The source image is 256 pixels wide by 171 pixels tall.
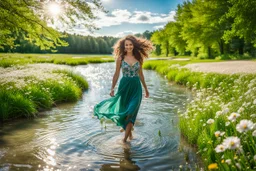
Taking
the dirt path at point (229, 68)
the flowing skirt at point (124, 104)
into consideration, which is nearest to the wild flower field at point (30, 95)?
the flowing skirt at point (124, 104)

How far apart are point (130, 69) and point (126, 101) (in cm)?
83

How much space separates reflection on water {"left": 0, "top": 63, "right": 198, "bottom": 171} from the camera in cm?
560

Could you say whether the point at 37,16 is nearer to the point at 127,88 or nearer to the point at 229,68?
the point at 127,88

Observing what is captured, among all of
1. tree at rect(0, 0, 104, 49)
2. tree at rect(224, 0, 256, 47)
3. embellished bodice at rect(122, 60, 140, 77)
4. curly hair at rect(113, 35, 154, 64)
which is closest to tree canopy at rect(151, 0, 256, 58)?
tree at rect(224, 0, 256, 47)

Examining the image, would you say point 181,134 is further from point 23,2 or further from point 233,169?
point 23,2

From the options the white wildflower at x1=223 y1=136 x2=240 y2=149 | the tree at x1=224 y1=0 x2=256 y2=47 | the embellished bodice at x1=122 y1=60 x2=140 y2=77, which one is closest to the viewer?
the white wildflower at x1=223 y1=136 x2=240 y2=149

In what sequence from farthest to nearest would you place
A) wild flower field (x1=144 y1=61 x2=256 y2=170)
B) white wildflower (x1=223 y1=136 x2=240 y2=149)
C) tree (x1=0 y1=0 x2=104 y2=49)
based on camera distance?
tree (x1=0 y1=0 x2=104 y2=49), wild flower field (x1=144 y1=61 x2=256 y2=170), white wildflower (x1=223 y1=136 x2=240 y2=149)

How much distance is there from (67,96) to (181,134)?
7139mm

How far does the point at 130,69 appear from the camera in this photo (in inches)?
268

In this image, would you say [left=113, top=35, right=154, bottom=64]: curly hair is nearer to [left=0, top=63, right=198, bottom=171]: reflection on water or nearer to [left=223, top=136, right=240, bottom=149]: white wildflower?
[left=0, top=63, right=198, bottom=171]: reflection on water

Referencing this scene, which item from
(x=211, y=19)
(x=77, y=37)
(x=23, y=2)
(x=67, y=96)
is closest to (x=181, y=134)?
(x=67, y=96)

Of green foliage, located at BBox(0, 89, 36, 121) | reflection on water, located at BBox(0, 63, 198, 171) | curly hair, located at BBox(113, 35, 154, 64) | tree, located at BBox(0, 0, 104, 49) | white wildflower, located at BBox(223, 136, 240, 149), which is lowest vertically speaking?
reflection on water, located at BBox(0, 63, 198, 171)

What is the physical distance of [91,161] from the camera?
18.9 ft

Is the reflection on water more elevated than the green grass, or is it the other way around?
the green grass
